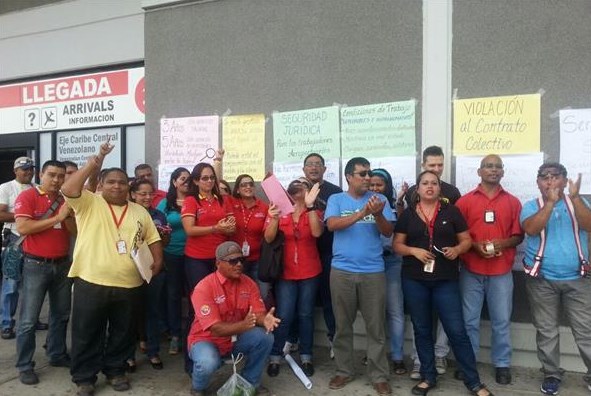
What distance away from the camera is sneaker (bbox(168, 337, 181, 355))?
17.8ft

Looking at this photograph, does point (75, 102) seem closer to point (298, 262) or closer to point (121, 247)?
point (121, 247)

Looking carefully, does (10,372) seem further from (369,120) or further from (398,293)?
(369,120)

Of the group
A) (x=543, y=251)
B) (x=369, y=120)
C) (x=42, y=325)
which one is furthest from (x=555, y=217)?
(x=42, y=325)

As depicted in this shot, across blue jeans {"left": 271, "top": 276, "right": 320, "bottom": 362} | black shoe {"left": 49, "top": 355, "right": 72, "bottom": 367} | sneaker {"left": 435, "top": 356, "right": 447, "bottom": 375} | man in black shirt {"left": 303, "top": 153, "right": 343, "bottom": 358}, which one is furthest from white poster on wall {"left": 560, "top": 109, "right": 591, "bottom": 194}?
black shoe {"left": 49, "top": 355, "right": 72, "bottom": 367}

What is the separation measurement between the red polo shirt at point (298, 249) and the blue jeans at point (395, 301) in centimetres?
73

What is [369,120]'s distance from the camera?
18.5ft

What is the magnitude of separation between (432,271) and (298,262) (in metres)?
1.21

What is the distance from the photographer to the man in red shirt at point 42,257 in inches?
181

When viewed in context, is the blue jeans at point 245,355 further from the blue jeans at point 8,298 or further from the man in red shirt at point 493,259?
the blue jeans at point 8,298

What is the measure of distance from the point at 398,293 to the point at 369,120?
6.32 feet

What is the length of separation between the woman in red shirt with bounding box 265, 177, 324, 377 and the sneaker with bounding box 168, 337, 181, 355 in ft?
3.81

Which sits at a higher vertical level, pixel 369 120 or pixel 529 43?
pixel 529 43

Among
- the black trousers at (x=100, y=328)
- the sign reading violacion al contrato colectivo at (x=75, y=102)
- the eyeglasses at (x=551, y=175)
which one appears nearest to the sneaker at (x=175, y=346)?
the black trousers at (x=100, y=328)

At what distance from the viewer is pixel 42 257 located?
4.71 metres
